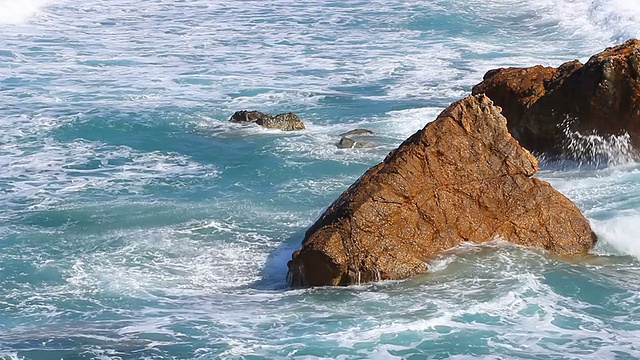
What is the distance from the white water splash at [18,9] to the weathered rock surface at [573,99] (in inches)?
813

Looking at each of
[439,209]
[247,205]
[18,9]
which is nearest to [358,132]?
[247,205]

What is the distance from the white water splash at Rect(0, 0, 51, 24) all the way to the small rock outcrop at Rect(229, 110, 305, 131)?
15896 mm

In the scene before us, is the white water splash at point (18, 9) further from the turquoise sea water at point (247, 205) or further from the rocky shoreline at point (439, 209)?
the rocky shoreline at point (439, 209)

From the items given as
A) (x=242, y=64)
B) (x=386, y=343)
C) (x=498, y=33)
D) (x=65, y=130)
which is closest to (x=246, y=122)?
(x=65, y=130)

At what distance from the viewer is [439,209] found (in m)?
10.5

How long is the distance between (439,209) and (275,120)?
6.80 metres

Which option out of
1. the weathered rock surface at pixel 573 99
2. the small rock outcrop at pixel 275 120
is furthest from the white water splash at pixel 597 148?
the small rock outcrop at pixel 275 120

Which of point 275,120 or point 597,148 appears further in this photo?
point 275,120

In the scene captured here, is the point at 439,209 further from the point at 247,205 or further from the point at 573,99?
the point at 573,99

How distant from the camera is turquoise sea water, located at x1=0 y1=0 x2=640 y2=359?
28.5 feet

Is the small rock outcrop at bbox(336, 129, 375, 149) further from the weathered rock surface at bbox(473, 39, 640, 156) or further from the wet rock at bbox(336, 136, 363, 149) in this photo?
the weathered rock surface at bbox(473, 39, 640, 156)

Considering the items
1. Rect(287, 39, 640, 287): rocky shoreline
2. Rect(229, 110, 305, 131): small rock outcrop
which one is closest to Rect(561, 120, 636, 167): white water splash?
Rect(287, 39, 640, 287): rocky shoreline

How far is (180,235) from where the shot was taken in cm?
1189

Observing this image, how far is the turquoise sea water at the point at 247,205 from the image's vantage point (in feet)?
28.5
